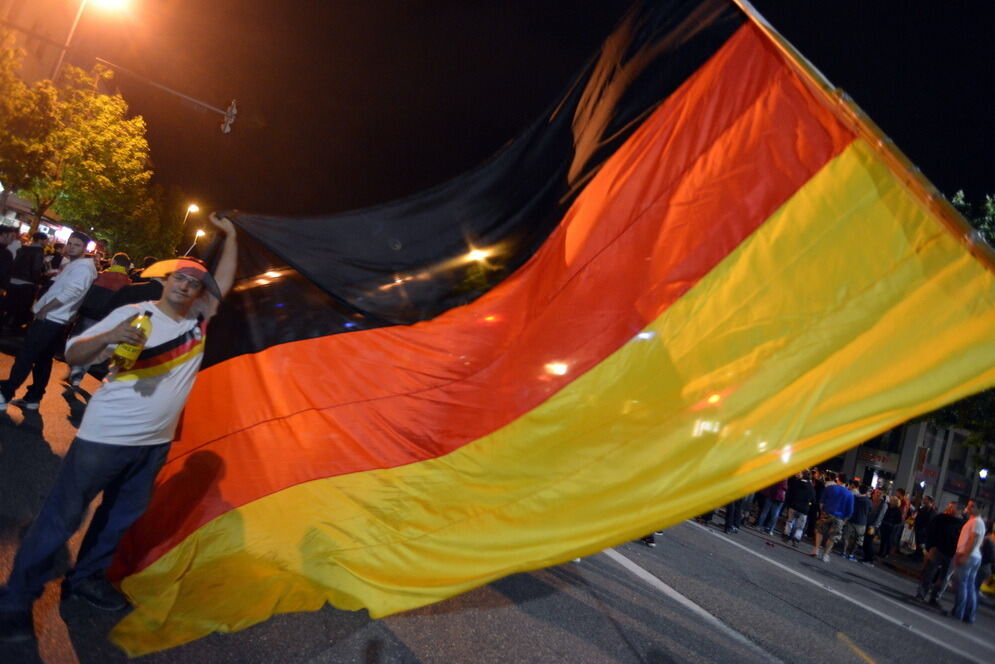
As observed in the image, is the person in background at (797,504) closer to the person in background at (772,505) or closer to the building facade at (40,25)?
the person in background at (772,505)

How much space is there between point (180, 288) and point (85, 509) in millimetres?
1206

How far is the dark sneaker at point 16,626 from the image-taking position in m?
3.16

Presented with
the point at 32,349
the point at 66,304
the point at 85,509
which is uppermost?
the point at 66,304

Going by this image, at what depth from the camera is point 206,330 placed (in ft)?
12.8

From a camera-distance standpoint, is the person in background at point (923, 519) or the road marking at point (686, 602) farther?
the person in background at point (923, 519)

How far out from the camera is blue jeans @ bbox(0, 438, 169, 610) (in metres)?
3.28

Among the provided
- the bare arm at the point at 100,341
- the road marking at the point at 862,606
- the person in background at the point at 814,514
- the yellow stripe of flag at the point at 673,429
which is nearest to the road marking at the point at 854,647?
the road marking at the point at 862,606

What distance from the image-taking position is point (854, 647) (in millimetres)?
7000

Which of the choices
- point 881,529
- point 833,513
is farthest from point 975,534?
point 881,529

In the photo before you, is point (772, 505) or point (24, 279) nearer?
point (24, 279)

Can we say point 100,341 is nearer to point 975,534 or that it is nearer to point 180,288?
point 180,288

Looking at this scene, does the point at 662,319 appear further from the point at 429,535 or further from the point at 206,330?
the point at 206,330

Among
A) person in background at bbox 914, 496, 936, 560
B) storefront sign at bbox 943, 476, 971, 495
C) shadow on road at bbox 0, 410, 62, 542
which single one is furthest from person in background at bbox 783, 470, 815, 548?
storefront sign at bbox 943, 476, 971, 495

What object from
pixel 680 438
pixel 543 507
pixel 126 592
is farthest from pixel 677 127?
pixel 126 592
